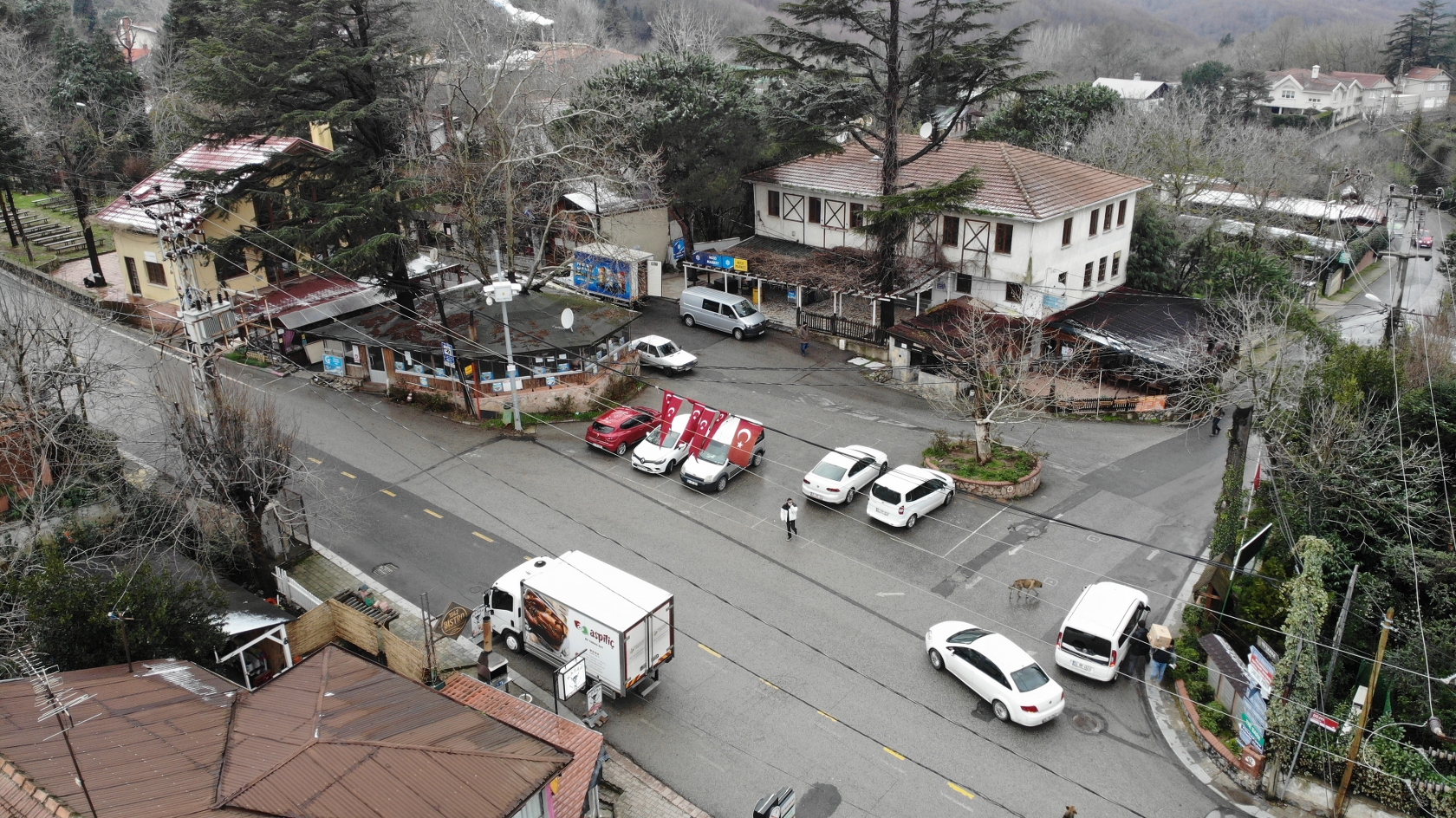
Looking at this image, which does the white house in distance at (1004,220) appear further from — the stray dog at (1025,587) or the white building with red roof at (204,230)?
the white building with red roof at (204,230)

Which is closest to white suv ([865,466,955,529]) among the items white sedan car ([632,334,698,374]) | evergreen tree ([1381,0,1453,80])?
white sedan car ([632,334,698,374])

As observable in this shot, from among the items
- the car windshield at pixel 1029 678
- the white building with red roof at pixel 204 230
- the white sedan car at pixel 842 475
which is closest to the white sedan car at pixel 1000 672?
the car windshield at pixel 1029 678

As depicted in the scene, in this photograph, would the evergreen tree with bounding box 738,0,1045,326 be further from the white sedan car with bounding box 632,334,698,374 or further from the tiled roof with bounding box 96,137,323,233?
the tiled roof with bounding box 96,137,323,233

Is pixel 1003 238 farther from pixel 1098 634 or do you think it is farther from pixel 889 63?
pixel 1098 634

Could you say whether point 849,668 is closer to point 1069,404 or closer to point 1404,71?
point 1069,404

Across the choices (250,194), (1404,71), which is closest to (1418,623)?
(250,194)

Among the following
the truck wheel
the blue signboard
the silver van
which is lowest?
the truck wheel
